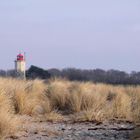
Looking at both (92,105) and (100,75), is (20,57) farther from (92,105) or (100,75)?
(100,75)

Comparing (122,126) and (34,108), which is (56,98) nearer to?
(34,108)

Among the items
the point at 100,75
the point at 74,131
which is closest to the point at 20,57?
the point at 100,75

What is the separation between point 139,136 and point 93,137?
1.10 m

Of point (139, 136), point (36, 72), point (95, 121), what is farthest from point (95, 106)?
point (36, 72)

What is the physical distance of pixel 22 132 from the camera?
10.9 meters

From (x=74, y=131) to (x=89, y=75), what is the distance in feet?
123

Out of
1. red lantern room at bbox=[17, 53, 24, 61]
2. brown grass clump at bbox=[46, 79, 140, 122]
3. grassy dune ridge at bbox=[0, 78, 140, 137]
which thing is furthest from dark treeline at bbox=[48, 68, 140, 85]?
grassy dune ridge at bbox=[0, 78, 140, 137]

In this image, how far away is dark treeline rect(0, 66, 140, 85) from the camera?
3747cm

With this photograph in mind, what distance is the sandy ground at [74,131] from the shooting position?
34.3 ft

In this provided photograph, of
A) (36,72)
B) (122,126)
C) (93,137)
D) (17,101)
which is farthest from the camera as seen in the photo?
(36,72)

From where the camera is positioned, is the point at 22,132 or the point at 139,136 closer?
the point at 139,136

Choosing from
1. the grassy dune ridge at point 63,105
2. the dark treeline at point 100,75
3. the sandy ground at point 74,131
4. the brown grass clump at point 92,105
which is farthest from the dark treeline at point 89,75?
A: the sandy ground at point 74,131

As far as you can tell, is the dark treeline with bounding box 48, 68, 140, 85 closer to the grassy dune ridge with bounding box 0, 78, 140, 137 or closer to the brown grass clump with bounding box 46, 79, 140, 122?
the brown grass clump with bounding box 46, 79, 140, 122

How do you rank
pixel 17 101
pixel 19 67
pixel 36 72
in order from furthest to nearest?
pixel 36 72 → pixel 19 67 → pixel 17 101
